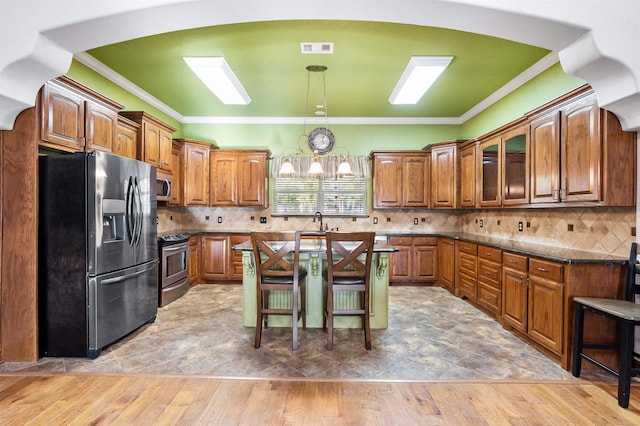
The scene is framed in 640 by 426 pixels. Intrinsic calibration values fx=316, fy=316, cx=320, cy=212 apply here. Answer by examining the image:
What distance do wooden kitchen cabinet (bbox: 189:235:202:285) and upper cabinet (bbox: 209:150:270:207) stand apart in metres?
0.73

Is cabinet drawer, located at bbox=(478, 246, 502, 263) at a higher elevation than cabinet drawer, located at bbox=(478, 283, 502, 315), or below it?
higher

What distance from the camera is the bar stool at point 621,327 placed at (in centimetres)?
204

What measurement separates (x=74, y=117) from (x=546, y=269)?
4.39 metres

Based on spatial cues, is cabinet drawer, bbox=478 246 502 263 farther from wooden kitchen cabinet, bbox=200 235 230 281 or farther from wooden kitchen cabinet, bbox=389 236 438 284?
wooden kitchen cabinet, bbox=200 235 230 281

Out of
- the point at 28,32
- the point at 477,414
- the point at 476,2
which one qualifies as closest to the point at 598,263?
the point at 477,414

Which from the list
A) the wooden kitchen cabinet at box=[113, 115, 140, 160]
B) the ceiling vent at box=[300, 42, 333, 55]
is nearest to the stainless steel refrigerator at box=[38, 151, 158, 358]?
the wooden kitchen cabinet at box=[113, 115, 140, 160]

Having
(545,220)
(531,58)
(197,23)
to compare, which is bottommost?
(545,220)

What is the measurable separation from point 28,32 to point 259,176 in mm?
3580

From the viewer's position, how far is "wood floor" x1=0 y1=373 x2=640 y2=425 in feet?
6.27

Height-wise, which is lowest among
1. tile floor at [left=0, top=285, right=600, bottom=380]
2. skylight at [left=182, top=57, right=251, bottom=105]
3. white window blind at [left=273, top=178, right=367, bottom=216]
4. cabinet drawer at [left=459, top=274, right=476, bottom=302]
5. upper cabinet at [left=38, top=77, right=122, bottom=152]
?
tile floor at [left=0, top=285, right=600, bottom=380]

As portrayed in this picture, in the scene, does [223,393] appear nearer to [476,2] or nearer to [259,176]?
[476,2]

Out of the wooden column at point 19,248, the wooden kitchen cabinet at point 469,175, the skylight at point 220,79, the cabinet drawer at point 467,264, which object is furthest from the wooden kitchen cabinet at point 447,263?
the wooden column at point 19,248

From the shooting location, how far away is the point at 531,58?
11.5 ft

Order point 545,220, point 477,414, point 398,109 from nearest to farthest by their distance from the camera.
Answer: point 477,414 < point 545,220 < point 398,109
